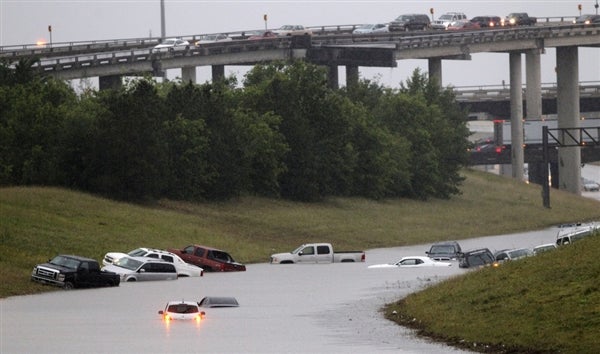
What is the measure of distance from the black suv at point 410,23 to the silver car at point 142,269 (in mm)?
112391

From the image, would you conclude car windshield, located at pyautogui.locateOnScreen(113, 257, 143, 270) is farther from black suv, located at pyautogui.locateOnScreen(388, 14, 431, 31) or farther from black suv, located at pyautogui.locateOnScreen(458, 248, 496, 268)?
black suv, located at pyautogui.locateOnScreen(388, 14, 431, 31)

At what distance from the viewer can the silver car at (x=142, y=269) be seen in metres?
77.8

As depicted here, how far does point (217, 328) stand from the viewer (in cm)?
5703

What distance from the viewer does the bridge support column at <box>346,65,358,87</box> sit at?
16495 centimetres

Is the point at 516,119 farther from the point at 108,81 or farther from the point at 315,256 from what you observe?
the point at 315,256

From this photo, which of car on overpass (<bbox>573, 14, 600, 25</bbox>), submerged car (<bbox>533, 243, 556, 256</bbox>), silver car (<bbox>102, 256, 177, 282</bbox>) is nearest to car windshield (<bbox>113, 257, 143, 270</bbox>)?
silver car (<bbox>102, 256, 177, 282</bbox>)

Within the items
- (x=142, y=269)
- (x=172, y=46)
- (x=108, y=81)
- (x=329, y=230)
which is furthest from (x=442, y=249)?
(x=172, y=46)

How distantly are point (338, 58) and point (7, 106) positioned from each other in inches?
2239

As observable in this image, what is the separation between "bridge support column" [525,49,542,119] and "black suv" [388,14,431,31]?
15.4m

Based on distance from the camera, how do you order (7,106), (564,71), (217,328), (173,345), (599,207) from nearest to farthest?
(173,345) → (217,328) → (7,106) → (599,207) → (564,71)

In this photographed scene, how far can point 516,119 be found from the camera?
174m

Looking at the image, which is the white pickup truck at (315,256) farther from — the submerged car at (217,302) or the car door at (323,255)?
the submerged car at (217,302)

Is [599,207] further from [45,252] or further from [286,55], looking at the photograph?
[45,252]

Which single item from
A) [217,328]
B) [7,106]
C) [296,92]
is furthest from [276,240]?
[217,328]
